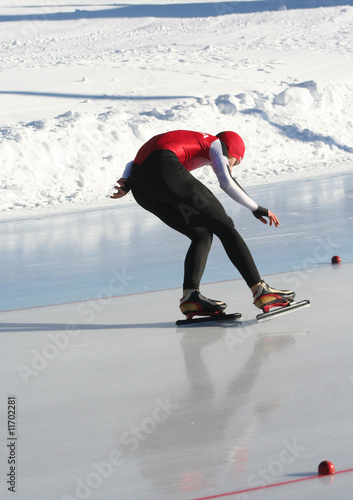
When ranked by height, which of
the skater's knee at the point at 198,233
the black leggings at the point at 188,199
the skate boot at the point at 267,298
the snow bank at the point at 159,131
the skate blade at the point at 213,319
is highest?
the black leggings at the point at 188,199

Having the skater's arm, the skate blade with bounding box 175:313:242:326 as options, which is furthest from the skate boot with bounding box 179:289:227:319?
the skater's arm

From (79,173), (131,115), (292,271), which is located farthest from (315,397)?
(131,115)

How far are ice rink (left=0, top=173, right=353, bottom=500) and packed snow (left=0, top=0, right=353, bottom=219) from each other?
7.12 m

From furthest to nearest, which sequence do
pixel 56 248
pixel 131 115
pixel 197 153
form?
pixel 131 115 → pixel 56 248 → pixel 197 153

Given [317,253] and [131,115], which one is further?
[131,115]

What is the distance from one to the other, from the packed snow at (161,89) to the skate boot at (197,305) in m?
8.20

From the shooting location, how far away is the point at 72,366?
3.28 meters

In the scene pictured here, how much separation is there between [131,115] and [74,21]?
2257cm

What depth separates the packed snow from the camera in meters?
15.2

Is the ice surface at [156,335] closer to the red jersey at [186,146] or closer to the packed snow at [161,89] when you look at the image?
the packed snow at [161,89]

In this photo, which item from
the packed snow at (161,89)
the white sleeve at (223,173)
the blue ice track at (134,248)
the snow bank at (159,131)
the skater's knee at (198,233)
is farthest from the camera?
the packed snow at (161,89)

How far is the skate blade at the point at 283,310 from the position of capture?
377cm

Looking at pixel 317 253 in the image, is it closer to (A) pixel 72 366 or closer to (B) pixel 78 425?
(A) pixel 72 366

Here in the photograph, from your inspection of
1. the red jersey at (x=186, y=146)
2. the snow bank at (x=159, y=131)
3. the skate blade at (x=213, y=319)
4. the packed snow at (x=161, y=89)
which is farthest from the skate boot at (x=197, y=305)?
the snow bank at (x=159, y=131)
